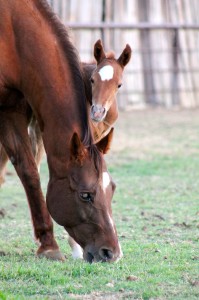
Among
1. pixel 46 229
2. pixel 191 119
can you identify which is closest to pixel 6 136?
pixel 46 229

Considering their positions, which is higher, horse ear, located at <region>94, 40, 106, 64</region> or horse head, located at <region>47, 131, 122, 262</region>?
horse ear, located at <region>94, 40, 106, 64</region>

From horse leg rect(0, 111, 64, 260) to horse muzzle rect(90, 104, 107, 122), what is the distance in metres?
1.28

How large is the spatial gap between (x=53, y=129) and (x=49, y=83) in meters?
0.40

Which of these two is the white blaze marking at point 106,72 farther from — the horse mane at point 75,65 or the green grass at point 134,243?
the horse mane at point 75,65

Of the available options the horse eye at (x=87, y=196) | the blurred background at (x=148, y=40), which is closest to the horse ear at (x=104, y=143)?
the horse eye at (x=87, y=196)

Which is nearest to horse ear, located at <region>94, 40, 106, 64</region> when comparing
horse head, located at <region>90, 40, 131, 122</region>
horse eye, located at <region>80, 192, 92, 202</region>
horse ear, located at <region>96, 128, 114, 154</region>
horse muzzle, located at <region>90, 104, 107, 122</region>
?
horse head, located at <region>90, 40, 131, 122</region>

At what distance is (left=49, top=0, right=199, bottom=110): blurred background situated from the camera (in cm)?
2192

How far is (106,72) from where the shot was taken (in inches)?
397

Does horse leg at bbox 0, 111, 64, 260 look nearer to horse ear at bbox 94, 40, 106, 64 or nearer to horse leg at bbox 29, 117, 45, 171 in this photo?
horse leg at bbox 29, 117, 45, 171

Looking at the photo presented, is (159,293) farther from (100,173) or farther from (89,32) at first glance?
(89,32)

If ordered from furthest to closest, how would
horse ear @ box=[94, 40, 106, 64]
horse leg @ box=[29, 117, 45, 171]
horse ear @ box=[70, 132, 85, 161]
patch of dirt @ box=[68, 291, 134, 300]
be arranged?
horse ear @ box=[94, 40, 106, 64]
horse leg @ box=[29, 117, 45, 171]
horse ear @ box=[70, 132, 85, 161]
patch of dirt @ box=[68, 291, 134, 300]

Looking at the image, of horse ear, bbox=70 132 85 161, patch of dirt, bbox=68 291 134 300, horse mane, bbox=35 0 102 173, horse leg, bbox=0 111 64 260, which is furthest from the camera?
horse leg, bbox=0 111 64 260

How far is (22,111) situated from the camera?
8094 mm

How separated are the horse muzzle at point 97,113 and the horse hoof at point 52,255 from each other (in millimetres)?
1849
